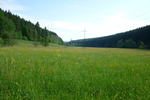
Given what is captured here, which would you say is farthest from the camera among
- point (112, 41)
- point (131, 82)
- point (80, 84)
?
point (112, 41)

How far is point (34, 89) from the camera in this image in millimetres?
2957

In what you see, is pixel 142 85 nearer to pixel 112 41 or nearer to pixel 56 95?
pixel 56 95

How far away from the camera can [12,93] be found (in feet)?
9.18

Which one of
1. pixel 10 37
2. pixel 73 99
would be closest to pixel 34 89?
pixel 73 99

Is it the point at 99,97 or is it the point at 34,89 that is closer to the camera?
the point at 99,97

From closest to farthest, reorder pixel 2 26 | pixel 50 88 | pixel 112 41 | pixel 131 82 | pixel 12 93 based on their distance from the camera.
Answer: pixel 12 93
pixel 50 88
pixel 131 82
pixel 2 26
pixel 112 41

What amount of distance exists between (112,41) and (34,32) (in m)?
107

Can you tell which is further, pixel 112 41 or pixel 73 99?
pixel 112 41

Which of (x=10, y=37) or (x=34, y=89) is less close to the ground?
(x=10, y=37)

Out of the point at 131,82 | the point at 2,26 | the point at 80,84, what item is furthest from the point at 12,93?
the point at 2,26

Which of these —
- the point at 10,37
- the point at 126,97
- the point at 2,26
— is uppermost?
the point at 2,26

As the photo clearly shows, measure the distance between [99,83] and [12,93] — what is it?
2.91m

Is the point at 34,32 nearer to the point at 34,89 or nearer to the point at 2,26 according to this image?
the point at 2,26

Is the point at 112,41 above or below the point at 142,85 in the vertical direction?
above
